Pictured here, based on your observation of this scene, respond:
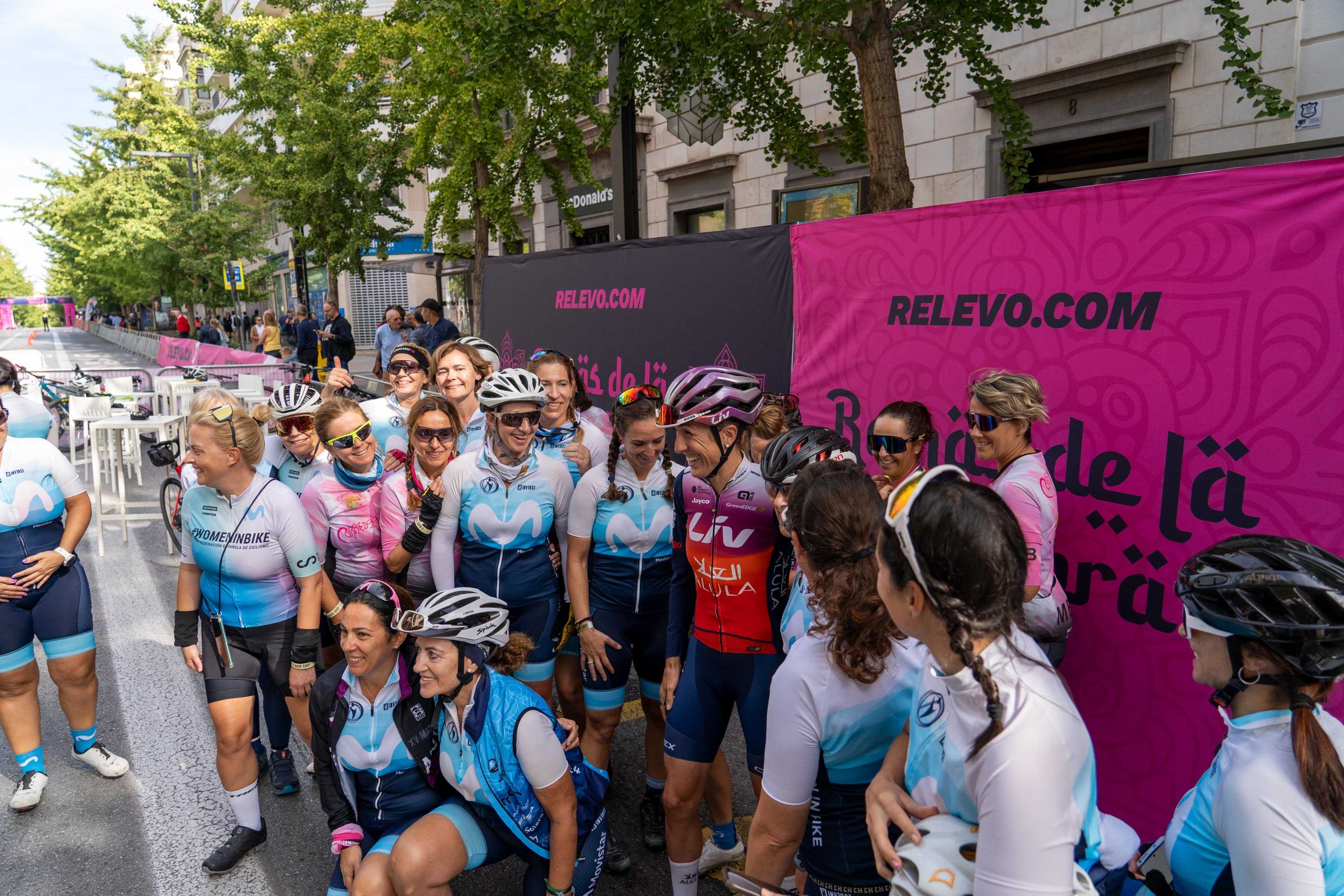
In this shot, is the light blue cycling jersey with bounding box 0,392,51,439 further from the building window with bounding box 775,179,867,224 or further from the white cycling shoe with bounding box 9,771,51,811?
the building window with bounding box 775,179,867,224

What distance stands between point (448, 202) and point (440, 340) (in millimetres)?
2241

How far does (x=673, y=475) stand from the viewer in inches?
161

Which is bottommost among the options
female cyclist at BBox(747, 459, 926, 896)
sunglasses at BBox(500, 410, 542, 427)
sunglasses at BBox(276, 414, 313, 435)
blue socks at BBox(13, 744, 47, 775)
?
blue socks at BBox(13, 744, 47, 775)

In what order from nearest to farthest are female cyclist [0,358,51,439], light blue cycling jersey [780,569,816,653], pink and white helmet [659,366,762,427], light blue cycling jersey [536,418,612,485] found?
light blue cycling jersey [780,569,816,653], pink and white helmet [659,366,762,427], light blue cycling jersey [536,418,612,485], female cyclist [0,358,51,439]

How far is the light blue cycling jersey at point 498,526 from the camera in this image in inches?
160

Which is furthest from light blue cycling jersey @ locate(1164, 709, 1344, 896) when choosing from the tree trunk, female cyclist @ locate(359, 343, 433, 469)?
the tree trunk

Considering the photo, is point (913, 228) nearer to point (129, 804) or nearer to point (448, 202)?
point (129, 804)

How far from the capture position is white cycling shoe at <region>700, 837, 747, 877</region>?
377 centimetres

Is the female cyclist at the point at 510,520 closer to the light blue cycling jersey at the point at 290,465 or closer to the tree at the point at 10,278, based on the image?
the light blue cycling jersey at the point at 290,465

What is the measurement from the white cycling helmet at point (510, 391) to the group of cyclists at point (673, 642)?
1.1 inches

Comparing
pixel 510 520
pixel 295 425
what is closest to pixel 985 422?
pixel 510 520

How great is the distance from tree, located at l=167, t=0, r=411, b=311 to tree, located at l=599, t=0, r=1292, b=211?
498 inches

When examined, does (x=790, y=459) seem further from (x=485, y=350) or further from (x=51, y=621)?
(x=51, y=621)

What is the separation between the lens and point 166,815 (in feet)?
14.5
